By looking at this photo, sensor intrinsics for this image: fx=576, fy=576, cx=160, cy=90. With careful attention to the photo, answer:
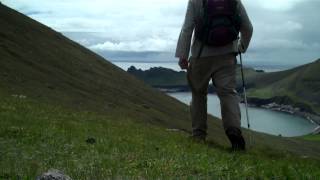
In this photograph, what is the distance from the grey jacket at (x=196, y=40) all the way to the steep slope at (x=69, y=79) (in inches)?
1330

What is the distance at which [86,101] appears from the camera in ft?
206

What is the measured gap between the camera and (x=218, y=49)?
13.8 meters

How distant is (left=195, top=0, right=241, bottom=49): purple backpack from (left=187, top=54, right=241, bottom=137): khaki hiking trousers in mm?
763

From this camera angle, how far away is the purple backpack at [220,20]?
42.9 ft

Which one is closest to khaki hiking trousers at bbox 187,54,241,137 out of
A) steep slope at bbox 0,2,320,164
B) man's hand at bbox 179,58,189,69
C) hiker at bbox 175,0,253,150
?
hiker at bbox 175,0,253,150

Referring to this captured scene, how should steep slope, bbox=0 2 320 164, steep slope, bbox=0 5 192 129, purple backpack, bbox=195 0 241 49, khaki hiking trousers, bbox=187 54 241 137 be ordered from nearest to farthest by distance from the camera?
1. purple backpack, bbox=195 0 241 49
2. khaki hiking trousers, bbox=187 54 241 137
3. steep slope, bbox=0 2 320 164
4. steep slope, bbox=0 5 192 129

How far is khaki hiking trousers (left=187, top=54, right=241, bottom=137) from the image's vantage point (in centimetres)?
1352

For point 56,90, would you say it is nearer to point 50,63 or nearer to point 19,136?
point 50,63

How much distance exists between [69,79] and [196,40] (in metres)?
62.9

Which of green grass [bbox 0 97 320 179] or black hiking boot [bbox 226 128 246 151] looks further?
black hiking boot [bbox 226 128 246 151]

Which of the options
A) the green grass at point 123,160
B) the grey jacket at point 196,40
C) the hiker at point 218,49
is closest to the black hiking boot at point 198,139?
the green grass at point 123,160

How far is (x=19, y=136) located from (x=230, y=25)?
213 inches

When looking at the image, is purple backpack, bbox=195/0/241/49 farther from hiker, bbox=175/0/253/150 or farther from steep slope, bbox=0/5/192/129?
steep slope, bbox=0/5/192/129

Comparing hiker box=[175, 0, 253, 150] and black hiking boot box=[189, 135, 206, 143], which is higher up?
hiker box=[175, 0, 253, 150]
